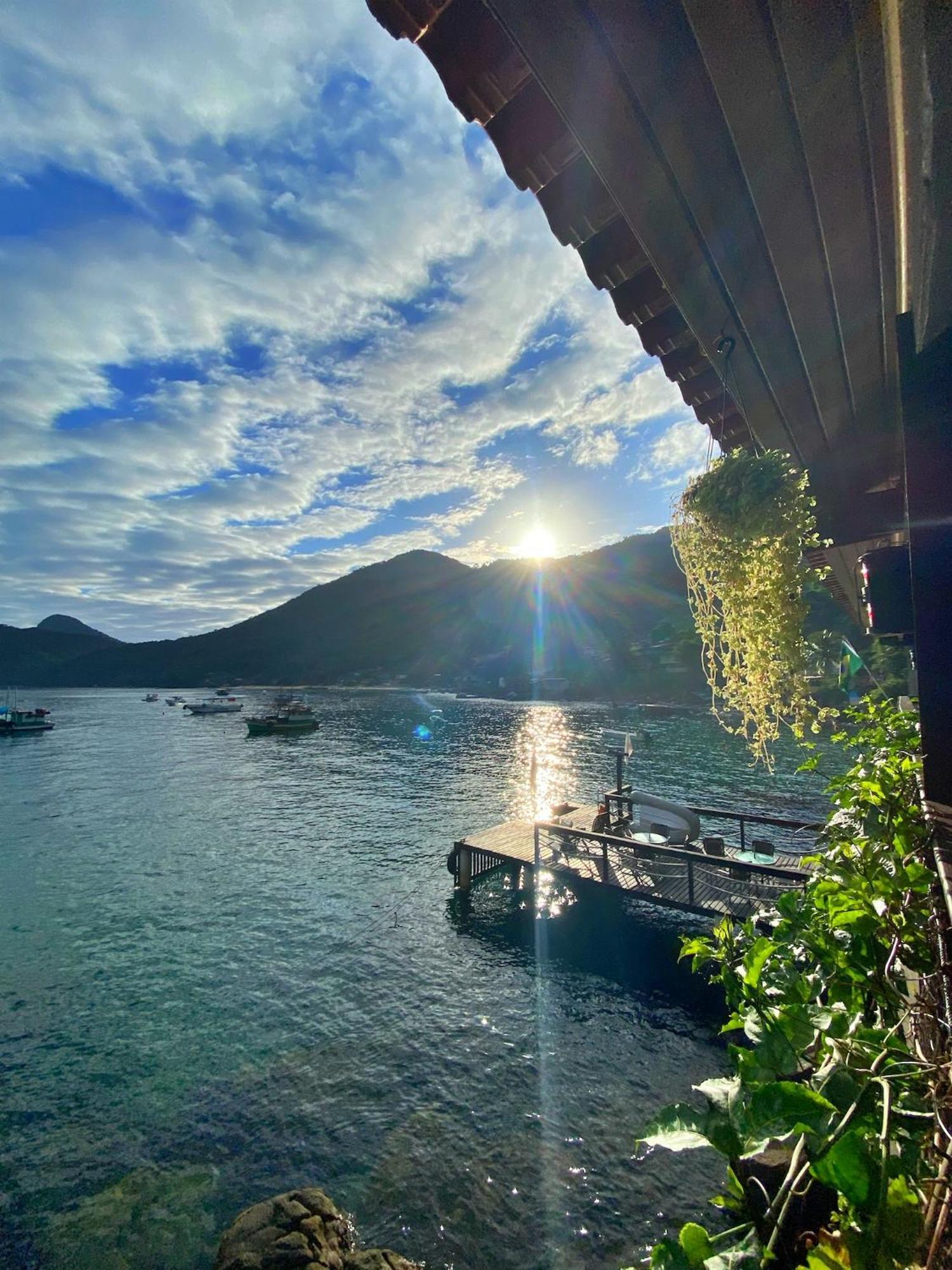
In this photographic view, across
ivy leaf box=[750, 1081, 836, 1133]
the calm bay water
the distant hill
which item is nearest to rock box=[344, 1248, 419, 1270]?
the calm bay water

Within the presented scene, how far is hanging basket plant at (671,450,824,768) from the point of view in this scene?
12.4 ft

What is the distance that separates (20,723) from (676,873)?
7898 cm

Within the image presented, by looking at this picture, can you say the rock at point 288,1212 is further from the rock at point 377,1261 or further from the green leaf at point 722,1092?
the green leaf at point 722,1092

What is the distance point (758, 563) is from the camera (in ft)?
13.0

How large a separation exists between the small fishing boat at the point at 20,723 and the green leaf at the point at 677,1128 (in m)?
82.0

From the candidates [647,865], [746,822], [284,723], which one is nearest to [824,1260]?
[647,865]

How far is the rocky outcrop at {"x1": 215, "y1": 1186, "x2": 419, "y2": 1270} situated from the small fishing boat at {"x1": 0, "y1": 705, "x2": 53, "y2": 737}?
7635 cm

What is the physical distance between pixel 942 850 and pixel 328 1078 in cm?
1022

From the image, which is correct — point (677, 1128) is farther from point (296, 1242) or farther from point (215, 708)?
point (215, 708)

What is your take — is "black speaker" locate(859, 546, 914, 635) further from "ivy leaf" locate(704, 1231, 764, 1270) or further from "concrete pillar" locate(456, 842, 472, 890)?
"concrete pillar" locate(456, 842, 472, 890)

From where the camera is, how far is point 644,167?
8.65ft

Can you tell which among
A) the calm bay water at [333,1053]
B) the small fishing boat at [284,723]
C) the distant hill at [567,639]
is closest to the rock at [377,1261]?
the calm bay water at [333,1053]

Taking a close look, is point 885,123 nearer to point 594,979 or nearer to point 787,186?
point 787,186

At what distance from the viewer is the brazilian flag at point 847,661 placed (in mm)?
7508
